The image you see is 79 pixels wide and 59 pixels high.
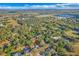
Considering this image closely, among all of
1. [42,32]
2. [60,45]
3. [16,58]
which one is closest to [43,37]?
[42,32]

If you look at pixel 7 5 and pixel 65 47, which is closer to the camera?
pixel 65 47

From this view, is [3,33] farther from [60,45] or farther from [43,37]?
[60,45]

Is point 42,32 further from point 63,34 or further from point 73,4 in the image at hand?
point 73,4

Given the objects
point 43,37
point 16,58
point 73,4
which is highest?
point 73,4

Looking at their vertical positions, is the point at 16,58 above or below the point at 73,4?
below

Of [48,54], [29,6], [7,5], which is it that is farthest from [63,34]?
[7,5]

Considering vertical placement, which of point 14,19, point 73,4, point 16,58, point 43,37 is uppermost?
point 73,4
